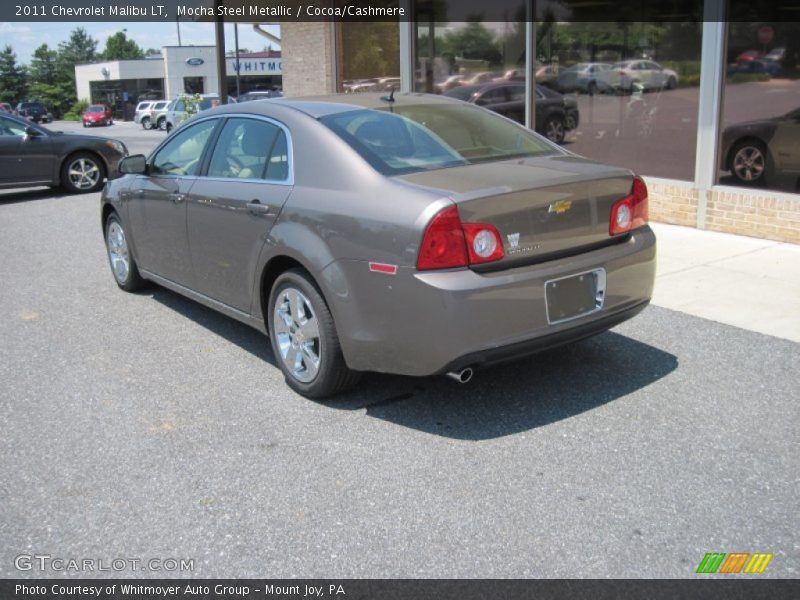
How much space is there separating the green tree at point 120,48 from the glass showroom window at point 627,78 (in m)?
156

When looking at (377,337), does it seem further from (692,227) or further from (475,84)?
(475,84)

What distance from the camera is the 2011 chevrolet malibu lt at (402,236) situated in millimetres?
3918

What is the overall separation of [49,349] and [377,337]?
2.80 meters

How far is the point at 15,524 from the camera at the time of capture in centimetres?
344

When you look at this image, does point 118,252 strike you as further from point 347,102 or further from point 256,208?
point 347,102

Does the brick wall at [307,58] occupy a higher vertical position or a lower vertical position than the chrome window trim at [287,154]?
higher

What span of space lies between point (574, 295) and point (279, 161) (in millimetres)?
1865

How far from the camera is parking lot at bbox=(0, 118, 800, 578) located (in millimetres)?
3199

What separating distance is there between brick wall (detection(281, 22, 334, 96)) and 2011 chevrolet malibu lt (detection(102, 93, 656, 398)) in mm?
10127

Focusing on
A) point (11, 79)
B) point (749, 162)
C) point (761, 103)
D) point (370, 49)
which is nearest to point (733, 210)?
point (749, 162)

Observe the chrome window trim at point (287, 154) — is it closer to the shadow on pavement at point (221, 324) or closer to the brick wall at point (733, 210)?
the shadow on pavement at point (221, 324)

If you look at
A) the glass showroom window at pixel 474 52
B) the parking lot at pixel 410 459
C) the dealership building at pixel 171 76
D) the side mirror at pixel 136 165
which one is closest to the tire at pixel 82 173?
the glass showroom window at pixel 474 52

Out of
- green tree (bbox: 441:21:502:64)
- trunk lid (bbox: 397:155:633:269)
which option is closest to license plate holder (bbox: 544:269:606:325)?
trunk lid (bbox: 397:155:633:269)
